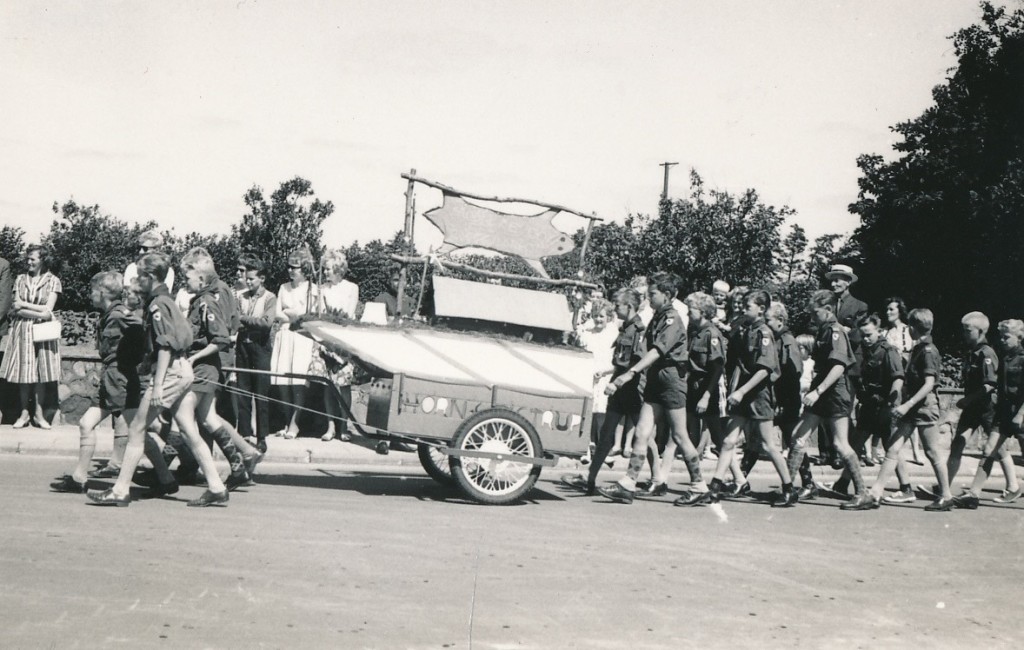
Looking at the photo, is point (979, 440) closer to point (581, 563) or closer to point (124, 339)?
point (581, 563)

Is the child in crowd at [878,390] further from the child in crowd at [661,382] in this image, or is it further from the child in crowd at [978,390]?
the child in crowd at [661,382]

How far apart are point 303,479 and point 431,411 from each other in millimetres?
1775

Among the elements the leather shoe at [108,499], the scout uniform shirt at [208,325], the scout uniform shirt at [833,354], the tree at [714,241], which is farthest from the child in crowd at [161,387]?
the tree at [714,241]

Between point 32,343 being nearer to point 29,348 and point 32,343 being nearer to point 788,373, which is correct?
point 29,348

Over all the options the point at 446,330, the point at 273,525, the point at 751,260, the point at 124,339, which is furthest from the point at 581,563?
the point at 751,260

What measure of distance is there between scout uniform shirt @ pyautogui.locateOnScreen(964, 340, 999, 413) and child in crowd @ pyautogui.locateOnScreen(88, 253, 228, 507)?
21.9ft

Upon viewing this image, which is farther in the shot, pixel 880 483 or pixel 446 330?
pixel 880 483

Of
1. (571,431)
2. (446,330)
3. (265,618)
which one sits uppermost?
(446,330)

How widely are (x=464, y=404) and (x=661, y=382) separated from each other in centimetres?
165

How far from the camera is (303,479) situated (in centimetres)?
995

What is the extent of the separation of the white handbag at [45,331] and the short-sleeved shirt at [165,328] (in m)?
4.53

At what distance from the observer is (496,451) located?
29.0 ft

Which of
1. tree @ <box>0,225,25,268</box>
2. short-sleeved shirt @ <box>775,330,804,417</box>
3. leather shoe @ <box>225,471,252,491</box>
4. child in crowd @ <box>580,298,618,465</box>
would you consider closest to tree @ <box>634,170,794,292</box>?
child in crowd @ <box>580,298,618,465</box>

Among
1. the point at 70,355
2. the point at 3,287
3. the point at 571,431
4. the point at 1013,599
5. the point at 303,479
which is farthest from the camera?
the point at 70,355
